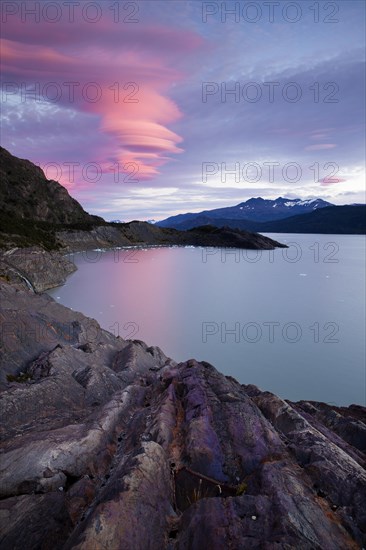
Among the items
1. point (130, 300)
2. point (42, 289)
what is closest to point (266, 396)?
point (130, 300)

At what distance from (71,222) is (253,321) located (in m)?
125

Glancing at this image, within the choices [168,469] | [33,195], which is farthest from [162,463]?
[33,195]

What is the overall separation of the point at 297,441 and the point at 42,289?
3720 centimetres

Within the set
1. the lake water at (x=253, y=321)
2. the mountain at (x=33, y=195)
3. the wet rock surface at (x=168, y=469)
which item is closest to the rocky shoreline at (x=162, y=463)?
the wet rock surface at (x=168, y=469)

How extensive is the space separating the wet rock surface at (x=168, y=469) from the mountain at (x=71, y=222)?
94.3 meters

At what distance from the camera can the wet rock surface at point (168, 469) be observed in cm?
466

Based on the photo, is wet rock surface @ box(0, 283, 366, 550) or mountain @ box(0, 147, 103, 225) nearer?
wet rock surface @ box(0, 283, 366, 550)

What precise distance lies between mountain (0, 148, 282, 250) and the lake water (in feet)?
196

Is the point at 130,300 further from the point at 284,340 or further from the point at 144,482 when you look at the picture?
the point at 144,482

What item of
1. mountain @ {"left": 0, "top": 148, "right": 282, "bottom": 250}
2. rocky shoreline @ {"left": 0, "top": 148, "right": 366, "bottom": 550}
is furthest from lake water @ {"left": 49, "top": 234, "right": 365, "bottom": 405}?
mountain @ {"left": 0, "top": 148, "right": 282, "bottom": 250}

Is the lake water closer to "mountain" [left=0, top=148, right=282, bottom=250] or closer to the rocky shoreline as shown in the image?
the rocky shoreline

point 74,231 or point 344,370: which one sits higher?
point 74,231

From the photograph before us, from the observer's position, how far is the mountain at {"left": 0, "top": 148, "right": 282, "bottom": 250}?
4473 inches

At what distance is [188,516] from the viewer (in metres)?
5.04
